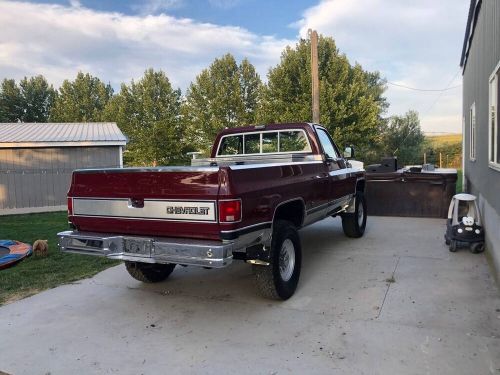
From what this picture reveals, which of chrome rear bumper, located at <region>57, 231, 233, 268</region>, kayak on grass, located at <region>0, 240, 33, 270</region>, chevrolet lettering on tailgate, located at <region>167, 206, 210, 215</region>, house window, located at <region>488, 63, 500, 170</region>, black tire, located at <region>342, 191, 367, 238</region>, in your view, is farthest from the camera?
black tire, located at <region>342, 191, 367, 238</region>

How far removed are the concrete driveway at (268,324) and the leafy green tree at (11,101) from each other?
49254mm

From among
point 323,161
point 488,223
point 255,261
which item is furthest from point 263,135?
point 488,223

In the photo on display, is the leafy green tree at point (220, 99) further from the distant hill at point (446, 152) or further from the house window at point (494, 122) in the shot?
the house window at point (494, 122)

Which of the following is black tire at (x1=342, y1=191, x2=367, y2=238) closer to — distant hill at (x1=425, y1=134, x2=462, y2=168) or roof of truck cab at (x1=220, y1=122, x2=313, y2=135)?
roof of truck cab at (x1=220, y1=122, x2=313, y2=135)

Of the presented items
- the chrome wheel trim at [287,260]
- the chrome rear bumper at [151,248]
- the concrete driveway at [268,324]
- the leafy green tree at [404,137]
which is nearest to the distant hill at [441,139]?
the leafy green tree at [404,137]

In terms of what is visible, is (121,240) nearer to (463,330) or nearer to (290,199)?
(290,199)

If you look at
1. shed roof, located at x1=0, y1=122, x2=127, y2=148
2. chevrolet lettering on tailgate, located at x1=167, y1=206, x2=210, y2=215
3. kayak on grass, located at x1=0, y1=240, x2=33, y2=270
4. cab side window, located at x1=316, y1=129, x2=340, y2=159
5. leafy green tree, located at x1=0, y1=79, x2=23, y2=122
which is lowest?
kayak on grass, located at x1=0, y1=240, x2=33, y2=270

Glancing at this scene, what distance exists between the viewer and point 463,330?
12.8ft

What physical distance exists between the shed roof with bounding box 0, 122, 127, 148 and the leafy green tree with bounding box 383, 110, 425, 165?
2476 cm

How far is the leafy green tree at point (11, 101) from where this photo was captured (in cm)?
4756

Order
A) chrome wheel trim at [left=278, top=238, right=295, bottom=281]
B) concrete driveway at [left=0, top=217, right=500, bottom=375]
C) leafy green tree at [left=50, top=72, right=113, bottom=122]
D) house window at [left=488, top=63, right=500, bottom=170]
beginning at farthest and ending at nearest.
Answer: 1. leafy green tree at [left=50, top=72, right=113, bottom=122]
2. house window at [left=488, top=63, right=500, bottom=170]
3. chrome wheel trim at [left=278, top=238, right=295, bottom=281]
4. concrete driveway at [left=0, top=217, right=500, bottom=375]

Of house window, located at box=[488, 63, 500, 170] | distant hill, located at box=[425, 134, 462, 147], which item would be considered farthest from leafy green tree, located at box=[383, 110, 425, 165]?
house window, located at box=[488, 63, 500, 170]

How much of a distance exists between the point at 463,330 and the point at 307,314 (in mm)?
1455

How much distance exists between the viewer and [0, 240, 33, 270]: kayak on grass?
22.0 feet
